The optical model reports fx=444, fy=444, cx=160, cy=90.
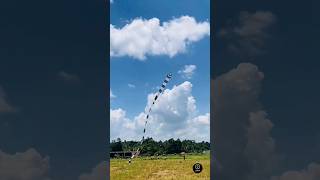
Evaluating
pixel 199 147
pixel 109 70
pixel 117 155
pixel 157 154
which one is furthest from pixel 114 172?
pixel 109 70

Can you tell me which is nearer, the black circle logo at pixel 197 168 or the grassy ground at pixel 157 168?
the black circle logo at pixel 197 168

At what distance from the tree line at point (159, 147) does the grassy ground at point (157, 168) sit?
349 mm

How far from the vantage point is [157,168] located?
2198 centimetres

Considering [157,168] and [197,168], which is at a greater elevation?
[197,168]

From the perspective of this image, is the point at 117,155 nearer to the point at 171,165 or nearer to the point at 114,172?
the point at 114,172

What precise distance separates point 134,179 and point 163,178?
4.64 feet

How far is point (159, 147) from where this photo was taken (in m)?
21.4

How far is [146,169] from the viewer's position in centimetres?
2147

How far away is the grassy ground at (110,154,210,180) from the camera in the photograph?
819 inches

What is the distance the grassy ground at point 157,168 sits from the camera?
2080 cm

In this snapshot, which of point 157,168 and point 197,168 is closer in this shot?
point 197,168

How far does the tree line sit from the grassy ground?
35cm

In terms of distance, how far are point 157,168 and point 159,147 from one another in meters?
1.25

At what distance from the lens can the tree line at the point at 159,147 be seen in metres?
20.7
